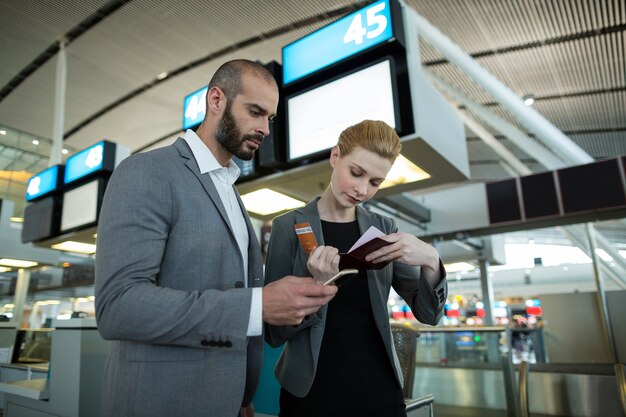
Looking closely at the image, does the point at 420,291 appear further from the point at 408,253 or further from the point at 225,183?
the point at 225,183

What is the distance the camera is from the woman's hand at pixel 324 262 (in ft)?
3.98

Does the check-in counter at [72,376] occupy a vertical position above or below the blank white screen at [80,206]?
below

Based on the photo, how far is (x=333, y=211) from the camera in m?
1.62

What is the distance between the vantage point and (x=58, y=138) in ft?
26.9

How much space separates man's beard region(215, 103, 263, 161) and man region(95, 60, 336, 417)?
10 cm

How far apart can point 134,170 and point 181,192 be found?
133mm

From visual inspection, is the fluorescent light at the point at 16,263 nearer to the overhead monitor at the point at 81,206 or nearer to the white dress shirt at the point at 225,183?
the overhead monitor at the point at 81,206

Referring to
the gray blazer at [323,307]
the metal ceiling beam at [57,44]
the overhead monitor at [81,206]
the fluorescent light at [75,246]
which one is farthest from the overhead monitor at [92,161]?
the gray blazer at [323,307]

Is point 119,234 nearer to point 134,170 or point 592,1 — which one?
point 134,170

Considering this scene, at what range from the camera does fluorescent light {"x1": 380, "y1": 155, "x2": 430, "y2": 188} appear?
327 cm

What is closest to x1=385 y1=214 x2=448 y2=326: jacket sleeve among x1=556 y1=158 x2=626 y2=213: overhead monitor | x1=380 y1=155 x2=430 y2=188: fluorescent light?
x1=380 y1=155 x2=430 y2=188: fluorescent light

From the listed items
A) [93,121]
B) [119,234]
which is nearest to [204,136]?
[119,234]

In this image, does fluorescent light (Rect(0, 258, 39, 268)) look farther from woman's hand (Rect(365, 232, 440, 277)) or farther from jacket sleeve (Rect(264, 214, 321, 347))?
woman's hand (Rect(365, 232, 440, 277))

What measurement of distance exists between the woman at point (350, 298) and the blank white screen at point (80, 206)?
177 inches
